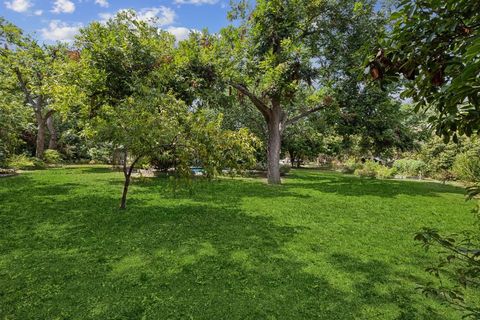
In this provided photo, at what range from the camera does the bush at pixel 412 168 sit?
36875 mm

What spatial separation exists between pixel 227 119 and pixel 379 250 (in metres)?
27.6

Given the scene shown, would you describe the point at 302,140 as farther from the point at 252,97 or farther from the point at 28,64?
the point at 28,64

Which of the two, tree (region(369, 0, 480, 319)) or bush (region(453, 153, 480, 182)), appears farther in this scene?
bush (region(453, 153, 480, 182))

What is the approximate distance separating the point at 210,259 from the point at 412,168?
36517 mm

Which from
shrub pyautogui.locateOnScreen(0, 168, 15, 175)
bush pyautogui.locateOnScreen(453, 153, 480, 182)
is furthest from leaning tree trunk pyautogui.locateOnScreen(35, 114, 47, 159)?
bush pyautogui.locateOnScreen(453, 153, 480, 182)

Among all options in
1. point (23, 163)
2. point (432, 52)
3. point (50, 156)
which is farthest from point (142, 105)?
point (50, 156)

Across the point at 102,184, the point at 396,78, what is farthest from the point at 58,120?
the point at 396,78

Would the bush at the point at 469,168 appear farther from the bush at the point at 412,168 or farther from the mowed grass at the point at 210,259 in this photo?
the bush at the point at 412,168

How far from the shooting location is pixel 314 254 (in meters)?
8.38

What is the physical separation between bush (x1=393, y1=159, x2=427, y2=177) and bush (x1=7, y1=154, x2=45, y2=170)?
3694cm

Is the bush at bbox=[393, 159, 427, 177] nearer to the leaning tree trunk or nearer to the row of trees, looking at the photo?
the row of trees

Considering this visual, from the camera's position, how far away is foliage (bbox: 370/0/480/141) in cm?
211

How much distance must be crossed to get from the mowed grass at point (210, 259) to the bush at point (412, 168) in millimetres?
24612

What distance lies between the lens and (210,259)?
779 cm
